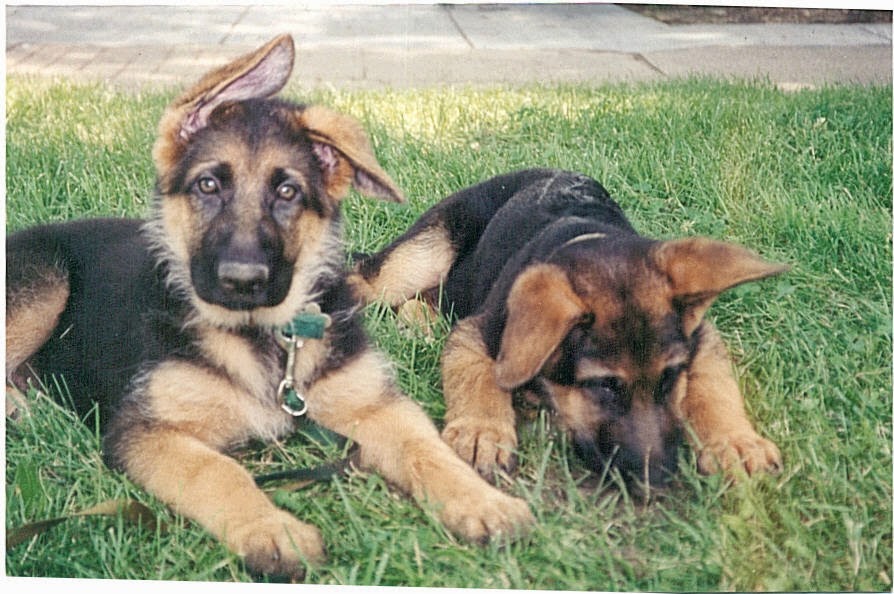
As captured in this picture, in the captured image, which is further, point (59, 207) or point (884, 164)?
point (59, 207)

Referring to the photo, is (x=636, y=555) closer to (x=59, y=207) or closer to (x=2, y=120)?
(x=59, y=207)

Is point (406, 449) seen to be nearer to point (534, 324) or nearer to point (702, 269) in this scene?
point (534, 324)

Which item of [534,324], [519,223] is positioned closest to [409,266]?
[519,223]

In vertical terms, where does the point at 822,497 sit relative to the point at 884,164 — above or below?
below

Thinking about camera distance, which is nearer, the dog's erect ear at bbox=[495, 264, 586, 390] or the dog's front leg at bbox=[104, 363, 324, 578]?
the dog's front leg at bbox=[104, 363, 324, 578]

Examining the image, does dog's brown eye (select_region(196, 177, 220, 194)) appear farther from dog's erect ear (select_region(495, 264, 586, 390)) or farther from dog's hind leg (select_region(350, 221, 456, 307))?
dog's erect ear (select_region(495, 264, 586, 390))

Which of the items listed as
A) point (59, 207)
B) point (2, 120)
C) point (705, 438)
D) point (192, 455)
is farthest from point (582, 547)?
point (2, 120)

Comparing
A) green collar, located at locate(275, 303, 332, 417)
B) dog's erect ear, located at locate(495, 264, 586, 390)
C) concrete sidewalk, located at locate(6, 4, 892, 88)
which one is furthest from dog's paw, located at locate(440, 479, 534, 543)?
concrete sidewalk, located at locate(6, 4, 892, 88)
